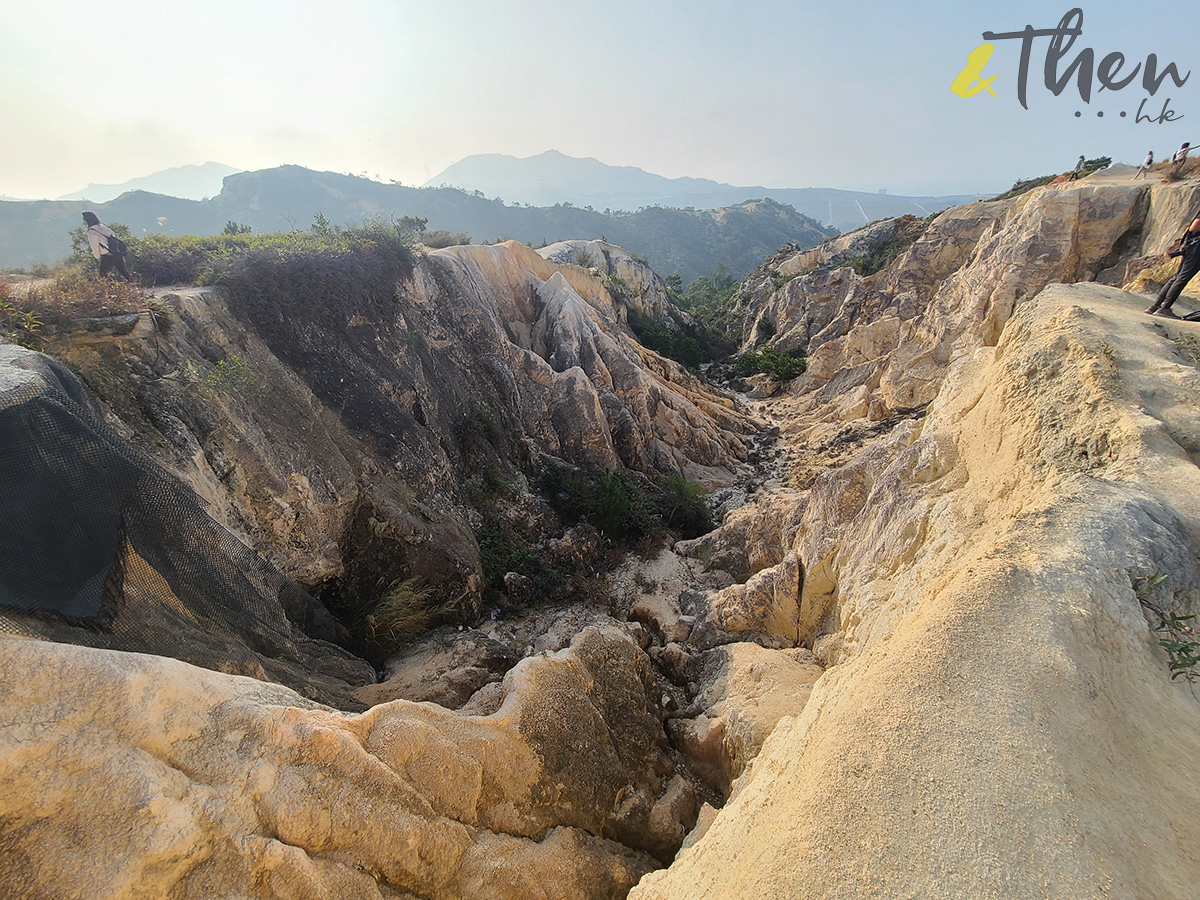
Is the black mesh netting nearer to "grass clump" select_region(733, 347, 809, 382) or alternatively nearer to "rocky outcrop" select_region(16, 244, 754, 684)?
"rocky outcrop" select_region(16, 244, 754, 684)

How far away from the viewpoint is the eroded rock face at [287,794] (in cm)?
274

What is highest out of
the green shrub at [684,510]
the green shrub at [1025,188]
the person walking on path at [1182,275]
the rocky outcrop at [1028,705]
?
the green shrub at [1025,188]

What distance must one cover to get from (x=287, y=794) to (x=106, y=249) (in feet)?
31.6

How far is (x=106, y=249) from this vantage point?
824 centimetres

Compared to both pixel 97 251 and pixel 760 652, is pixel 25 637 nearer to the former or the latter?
pixel 760 652

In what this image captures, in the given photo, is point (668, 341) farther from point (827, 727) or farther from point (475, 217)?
point (475, 217)

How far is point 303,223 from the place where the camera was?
348 ft

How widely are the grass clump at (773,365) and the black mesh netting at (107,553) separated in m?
24.6

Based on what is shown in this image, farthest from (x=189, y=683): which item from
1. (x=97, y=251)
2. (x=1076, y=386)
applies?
(x=97, y=251)

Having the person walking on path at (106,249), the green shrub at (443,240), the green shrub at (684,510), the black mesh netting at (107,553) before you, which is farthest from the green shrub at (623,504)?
the green shrub at (443,240)

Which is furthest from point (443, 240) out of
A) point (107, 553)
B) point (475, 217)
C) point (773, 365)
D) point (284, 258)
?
point (475, 217)

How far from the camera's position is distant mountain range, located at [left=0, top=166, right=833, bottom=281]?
305 ft

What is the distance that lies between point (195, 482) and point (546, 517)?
6978 millimetres

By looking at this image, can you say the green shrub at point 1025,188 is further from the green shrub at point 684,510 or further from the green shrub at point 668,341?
the green shrub at point 684,510
